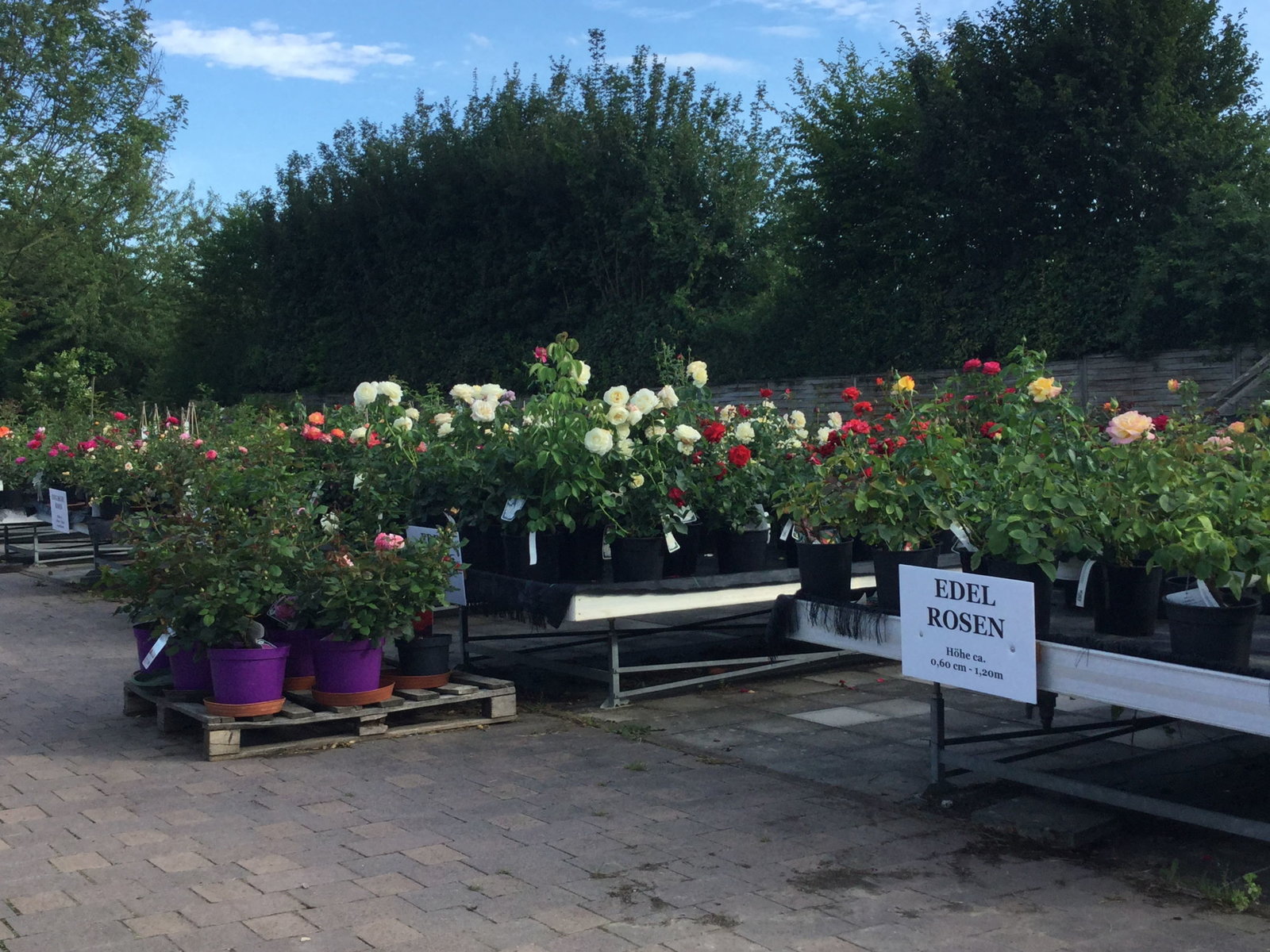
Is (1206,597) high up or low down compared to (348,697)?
up

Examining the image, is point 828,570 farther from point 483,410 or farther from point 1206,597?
point 483,410

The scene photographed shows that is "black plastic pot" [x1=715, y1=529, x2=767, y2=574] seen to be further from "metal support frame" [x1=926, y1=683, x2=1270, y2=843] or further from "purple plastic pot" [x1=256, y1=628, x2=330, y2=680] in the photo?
"purple plastic pot" [x1=256, y1=628, x2=330, y2=680]

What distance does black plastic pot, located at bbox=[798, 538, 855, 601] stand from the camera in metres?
4.98

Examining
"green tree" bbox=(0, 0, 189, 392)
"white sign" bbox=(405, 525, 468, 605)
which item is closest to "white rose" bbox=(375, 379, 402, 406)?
"white sign" bbox=(405, 525, 468, 605)

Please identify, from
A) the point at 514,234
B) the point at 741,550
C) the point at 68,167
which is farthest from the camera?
the point at 68,167

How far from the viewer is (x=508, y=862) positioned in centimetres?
412

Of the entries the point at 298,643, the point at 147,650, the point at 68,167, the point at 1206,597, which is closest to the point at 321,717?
the point at 298,643

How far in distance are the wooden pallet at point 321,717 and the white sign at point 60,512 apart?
5.36m

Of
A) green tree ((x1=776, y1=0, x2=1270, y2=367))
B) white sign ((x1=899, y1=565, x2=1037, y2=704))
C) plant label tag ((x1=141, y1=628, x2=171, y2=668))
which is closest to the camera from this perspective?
→ white sign ((x1=899, y1=565, x2=1037, y2=704))

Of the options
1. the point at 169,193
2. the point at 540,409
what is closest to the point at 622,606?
the point at 540,409

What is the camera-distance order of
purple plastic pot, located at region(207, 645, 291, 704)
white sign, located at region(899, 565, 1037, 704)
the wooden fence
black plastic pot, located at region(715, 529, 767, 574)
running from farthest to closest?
the wooden fence < black plastic pot, located at region(715, 529, 767, 574) < purple plastic pot, located at region(207, 645, 291, 704) < white sign, located at region(899, 565, 1037, 704)

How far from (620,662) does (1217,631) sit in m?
4.08

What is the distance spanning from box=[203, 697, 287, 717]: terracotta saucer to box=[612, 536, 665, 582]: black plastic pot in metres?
1.70

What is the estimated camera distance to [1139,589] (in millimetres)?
4141
